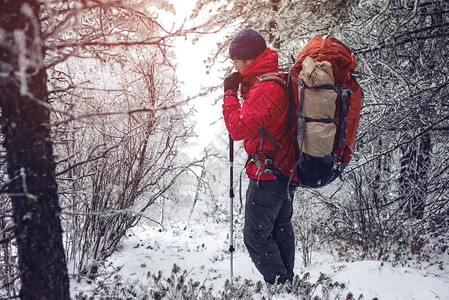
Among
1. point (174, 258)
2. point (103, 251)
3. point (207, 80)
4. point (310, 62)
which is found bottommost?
point (174, 258)

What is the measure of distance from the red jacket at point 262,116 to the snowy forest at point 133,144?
53cm

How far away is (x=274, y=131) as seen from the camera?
9.14ft

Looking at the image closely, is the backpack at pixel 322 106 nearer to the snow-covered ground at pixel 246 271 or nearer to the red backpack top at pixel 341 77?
the red backpack top at pixel 341 77

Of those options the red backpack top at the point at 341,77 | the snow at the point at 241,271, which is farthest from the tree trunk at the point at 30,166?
the red backpack top at the point at 341,77

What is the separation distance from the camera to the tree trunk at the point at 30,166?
136 centimetres

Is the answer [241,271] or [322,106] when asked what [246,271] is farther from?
[322,106]

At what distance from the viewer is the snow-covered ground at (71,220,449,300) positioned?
3289mm

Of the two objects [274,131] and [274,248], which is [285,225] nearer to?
[274,248]

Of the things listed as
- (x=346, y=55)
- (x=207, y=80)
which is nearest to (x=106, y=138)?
(x=346, y=55)

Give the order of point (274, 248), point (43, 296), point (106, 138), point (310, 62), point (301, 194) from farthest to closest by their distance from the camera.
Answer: point (301, 194) < point (106, 138) < point (274, 248) < point (310, 62) < point (43, 296)

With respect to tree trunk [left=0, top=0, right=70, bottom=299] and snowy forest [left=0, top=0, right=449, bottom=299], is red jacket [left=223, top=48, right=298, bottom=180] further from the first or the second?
tree trunk [left=0, top=0, right=70, bottom=299]

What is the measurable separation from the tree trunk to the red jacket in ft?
5.44

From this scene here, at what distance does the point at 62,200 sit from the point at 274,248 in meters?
2.48

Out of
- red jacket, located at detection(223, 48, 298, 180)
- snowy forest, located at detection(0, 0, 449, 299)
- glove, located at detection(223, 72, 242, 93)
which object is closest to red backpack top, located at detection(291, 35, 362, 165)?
red jacket, located at detection(223, 48, 298, 180)
